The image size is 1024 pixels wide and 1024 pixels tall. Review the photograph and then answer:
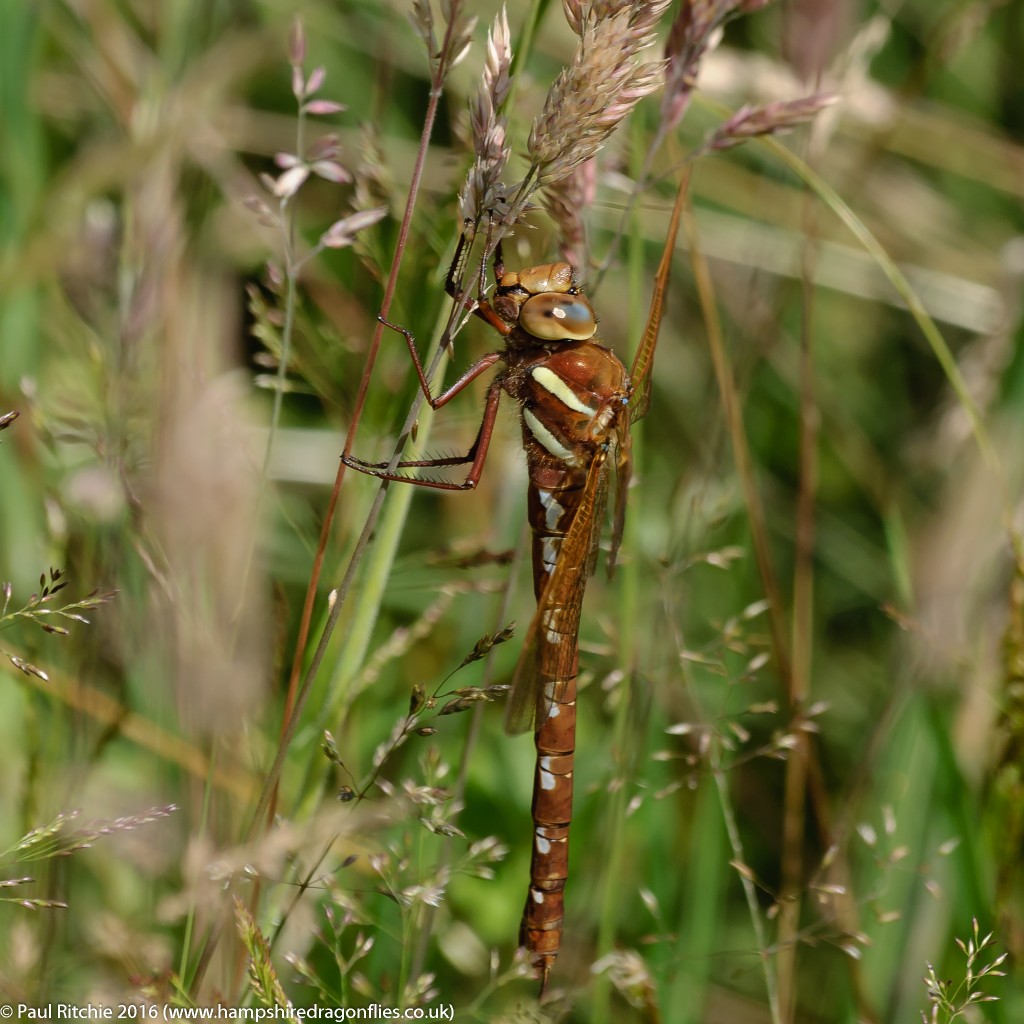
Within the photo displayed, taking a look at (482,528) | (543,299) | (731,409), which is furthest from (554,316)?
(482,528)

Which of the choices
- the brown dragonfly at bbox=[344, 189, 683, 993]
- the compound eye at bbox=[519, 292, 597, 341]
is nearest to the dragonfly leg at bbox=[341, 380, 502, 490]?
the brown dragonfly at bbox=[344, 189, 683, 993]

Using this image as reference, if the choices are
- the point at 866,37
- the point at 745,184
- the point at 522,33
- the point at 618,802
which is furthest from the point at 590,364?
the point at 745,184

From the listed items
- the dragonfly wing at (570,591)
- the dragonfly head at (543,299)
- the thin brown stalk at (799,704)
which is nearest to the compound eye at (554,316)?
the dragonfly head at (543,299)

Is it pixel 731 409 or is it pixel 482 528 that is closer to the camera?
pixel 731 409

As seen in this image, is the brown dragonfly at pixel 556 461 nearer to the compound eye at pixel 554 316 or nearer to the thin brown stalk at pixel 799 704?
the compound eye at pixel 554 316

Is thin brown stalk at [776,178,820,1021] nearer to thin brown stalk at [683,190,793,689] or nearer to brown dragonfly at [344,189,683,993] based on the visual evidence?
thin brown stalk at [683,190,793,689]

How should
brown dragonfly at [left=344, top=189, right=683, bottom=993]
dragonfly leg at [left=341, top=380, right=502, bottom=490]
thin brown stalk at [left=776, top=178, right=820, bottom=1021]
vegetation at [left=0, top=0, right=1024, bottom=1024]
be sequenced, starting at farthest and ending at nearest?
thin brown stalk at [left=776, top=178, right=820, bottom=1021] < brown dragonfly at [left=344, top=189, right=683, bottom=993] < dragonfly leg at [left=341, top=380, right=502, bottom=490] < vegetation at [left=0, top=0, right=1024, bottom=1024]

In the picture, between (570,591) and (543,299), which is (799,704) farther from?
(543,299)
